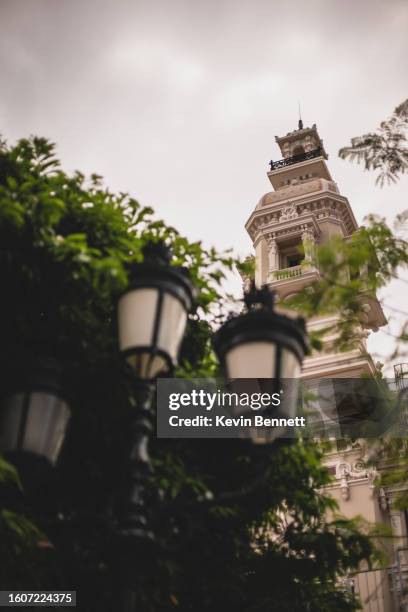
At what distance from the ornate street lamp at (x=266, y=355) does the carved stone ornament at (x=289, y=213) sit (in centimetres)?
2161

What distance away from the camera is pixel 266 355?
3.71 metres

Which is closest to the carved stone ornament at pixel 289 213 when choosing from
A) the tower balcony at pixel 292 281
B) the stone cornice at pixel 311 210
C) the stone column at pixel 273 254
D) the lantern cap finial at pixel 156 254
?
the stone cornice at pixel 311 210

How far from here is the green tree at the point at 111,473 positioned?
419cm

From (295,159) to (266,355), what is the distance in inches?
1176

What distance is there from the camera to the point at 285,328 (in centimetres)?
379

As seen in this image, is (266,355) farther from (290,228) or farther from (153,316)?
(290,228)

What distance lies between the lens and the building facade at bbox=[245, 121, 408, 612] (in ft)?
42.4

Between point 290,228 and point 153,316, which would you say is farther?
point 290,228

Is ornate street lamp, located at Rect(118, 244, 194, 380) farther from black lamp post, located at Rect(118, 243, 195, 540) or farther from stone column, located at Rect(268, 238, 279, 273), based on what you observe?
stone column, located at Rect(268, 238, 279, 273)

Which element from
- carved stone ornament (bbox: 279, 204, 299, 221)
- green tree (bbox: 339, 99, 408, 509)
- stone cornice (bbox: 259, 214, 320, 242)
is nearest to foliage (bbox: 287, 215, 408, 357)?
green tree (bbox: 339, 99, 408, 509)

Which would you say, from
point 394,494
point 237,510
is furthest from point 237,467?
point 394,494

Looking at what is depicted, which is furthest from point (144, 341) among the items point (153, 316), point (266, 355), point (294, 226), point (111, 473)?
point (294, 226)

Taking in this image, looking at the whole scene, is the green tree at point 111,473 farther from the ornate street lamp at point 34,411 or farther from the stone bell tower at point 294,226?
the stone bell tower at point 294,226

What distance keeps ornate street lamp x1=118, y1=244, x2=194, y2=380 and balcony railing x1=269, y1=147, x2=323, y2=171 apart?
28.1 meters
